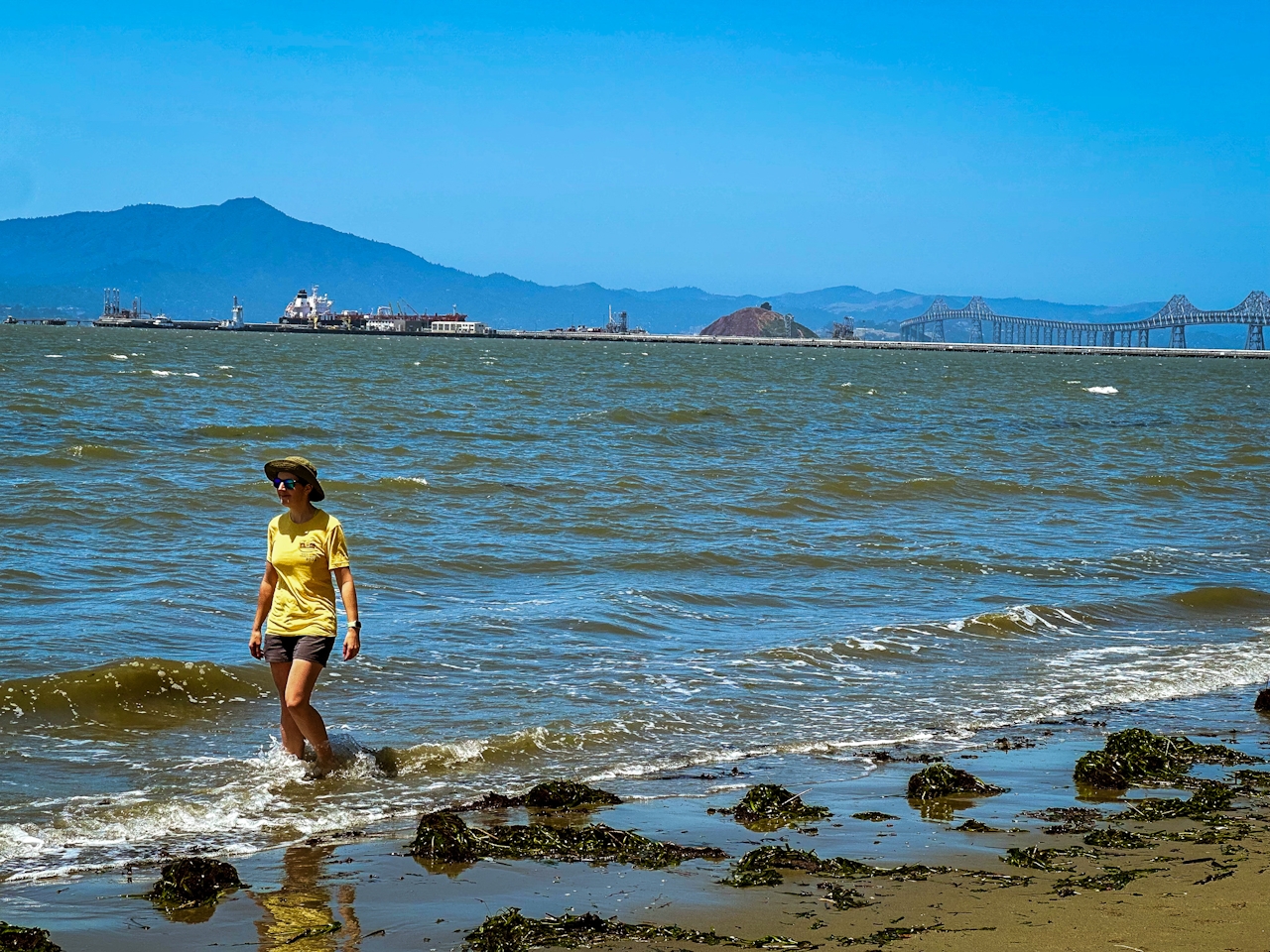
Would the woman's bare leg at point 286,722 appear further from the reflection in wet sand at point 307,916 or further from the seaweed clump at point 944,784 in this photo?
the seaweed clump at point 944,784

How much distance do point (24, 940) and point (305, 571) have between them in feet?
8.99

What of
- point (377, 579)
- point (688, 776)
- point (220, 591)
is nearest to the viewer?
point (688, 776)

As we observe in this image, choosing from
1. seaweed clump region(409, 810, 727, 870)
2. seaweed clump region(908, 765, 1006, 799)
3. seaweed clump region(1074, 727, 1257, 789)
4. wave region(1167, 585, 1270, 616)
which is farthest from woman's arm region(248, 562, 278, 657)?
wave region(1167, 585, 1270, 616)

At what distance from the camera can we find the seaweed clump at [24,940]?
4.74m

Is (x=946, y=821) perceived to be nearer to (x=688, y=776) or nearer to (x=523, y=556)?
(x=688, y=776)

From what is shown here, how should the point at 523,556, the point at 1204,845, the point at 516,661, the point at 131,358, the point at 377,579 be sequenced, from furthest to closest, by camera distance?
1. the point at 131,358
2. the point at 523,556
3. the point at 377,579
4. the point at 516,661
5. the point at 1204,845

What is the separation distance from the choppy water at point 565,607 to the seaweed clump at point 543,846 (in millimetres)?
845

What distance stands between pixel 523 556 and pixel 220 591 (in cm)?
376

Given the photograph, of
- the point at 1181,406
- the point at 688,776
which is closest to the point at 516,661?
the point at 688,776

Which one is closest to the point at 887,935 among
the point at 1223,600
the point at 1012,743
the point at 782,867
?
the point at 782,867

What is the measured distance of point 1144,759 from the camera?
24.7 ft

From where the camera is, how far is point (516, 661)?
34.3ft

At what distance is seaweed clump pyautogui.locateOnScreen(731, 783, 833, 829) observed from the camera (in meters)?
6.55

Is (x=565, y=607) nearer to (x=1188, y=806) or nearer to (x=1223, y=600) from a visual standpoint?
(x=1188, y=806)
